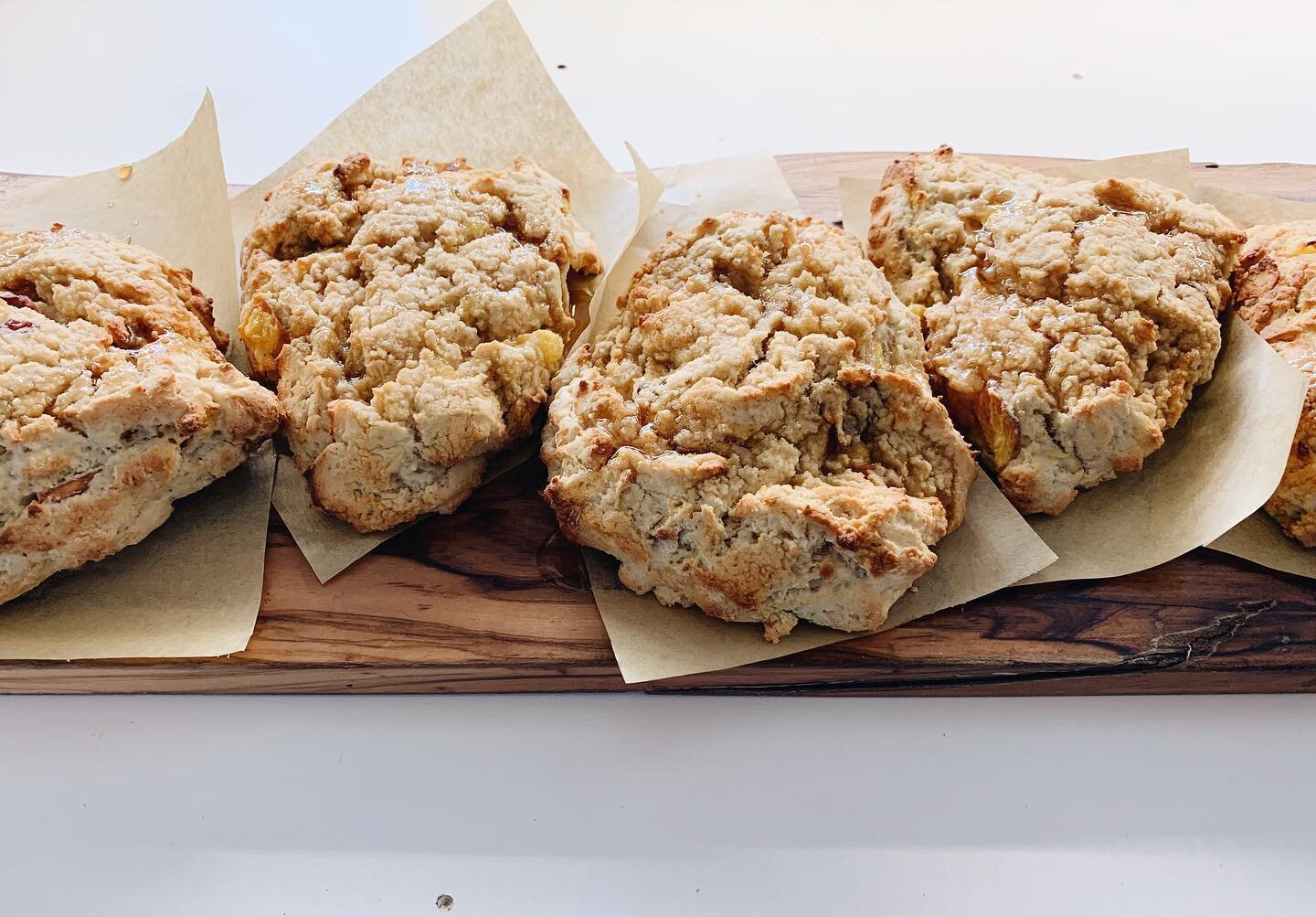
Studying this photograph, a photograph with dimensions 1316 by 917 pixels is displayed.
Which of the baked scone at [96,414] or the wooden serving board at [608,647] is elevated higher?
the baked scone at [96,414]

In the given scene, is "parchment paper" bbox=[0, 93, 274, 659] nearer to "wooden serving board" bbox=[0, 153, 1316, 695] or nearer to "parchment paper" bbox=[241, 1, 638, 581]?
"wooden serving board" bbox=[0, 153, 1316, 695]

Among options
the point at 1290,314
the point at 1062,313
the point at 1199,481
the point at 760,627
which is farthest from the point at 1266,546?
the point at 760,627

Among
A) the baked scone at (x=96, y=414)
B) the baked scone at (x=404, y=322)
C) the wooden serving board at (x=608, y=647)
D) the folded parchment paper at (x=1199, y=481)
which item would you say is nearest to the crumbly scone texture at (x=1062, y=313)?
the folded parchment paper at (x=1199, y=481)

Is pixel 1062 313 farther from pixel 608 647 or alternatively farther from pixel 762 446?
pixel 608 647

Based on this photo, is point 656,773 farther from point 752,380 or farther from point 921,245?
point 921,245

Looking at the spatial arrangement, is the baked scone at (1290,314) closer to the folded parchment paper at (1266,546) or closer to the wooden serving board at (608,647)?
the folded parchment paper at (1266,546)
